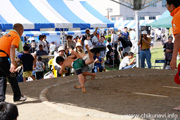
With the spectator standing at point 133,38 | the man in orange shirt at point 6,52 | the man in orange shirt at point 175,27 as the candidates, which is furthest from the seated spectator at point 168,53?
the spectator standing at point 133,38

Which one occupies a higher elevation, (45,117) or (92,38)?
(92,38)

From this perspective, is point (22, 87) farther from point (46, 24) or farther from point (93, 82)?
point (46, 24)

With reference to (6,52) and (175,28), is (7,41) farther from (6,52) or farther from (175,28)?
(175,28)

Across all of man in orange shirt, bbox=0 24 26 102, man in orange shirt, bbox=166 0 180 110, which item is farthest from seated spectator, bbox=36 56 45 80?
man in orange shirt, bbox=166 0 180 110

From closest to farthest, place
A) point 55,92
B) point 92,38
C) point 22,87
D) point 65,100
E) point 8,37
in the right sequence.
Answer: point 8,37
point 65,100
point 55,92
point 22,87
point 92,38

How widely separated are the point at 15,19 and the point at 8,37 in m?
4.86

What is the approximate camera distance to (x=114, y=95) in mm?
5742

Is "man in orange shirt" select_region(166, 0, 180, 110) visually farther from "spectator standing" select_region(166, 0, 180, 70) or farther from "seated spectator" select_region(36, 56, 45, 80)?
"seated spectator" select_region(36, 56, 45, 80)

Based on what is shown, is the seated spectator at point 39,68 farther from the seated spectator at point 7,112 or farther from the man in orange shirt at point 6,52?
the seated spectator at point 7,112

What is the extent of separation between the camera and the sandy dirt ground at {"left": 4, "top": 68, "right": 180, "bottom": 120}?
14.8 ft

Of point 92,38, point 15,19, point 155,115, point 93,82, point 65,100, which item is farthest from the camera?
point 92,38

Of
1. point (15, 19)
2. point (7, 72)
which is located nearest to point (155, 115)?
point (7, 72)

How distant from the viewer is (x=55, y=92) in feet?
20.4

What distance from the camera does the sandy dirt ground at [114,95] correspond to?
4.50m
